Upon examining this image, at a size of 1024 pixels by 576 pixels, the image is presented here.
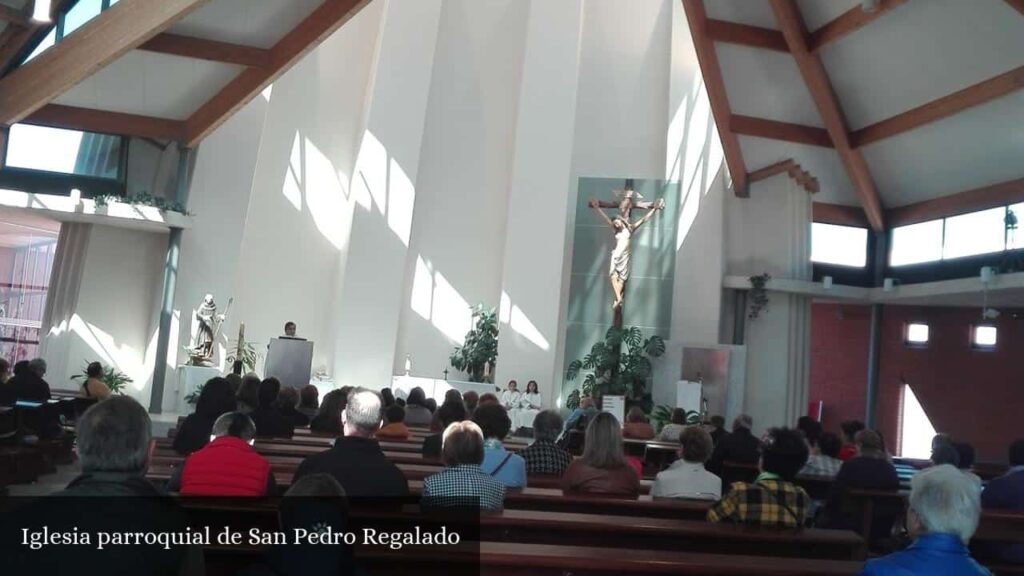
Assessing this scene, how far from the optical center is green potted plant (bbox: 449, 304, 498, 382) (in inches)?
595

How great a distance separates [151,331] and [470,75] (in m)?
6.71

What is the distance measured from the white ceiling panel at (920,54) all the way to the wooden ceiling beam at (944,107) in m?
0.08

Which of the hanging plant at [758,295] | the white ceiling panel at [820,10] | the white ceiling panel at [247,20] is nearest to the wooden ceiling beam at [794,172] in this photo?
the hanging plant at [758,295]

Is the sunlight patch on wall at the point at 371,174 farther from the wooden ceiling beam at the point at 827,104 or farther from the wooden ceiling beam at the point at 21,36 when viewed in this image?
the wooden ceiling beam at the point at 827,104

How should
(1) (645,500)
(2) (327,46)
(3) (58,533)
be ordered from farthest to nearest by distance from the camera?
(2) (327,46) → (1) (645,500) → (3) (58,533)

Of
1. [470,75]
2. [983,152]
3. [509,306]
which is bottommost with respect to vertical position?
[509,306]

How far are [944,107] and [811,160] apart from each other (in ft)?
9.67

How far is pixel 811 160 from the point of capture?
14.5m

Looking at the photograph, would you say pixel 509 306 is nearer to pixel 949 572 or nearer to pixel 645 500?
pixel 645 500

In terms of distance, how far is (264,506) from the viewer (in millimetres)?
3535

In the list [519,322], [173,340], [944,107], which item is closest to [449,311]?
[519,322]

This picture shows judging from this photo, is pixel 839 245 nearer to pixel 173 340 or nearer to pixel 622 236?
pixel 622 236

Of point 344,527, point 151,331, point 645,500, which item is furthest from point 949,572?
point 151,331

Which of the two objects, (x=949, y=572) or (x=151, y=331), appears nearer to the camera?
(x=949, y=572)
